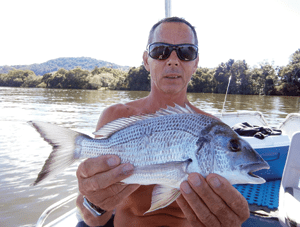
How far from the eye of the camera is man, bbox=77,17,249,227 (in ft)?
4.58

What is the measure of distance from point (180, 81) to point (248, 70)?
69.2 m

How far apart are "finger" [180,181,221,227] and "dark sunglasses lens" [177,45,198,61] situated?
1.38 metres

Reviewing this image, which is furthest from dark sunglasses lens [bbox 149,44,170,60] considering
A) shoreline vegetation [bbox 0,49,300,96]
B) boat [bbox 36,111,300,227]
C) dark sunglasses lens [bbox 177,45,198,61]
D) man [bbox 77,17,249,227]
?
shoreline vegetation [bbox 0,49,300,96]

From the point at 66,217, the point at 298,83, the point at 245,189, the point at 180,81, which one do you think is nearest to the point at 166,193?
the point at 180,81

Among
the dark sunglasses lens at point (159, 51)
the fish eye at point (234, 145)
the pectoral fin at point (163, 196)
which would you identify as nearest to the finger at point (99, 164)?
the pectoral fin at point (163, 196)

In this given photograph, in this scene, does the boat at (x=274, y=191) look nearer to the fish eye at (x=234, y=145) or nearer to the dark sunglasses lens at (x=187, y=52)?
the fish eye at (x=234, y=145)

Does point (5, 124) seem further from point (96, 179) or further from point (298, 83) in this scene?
point (298, 83)

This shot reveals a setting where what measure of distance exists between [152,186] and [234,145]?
42.1 inches

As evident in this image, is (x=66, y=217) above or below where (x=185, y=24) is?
below

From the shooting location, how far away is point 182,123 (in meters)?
1.53

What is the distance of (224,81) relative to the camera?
61.9 m

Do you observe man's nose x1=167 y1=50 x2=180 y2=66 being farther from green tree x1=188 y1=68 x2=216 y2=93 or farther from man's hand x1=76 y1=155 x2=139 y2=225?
green tree x1=188 y1=68 x2=216 y2=93

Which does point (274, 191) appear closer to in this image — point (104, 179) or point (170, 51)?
point (170, 51)

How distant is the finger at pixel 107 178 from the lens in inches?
57.6
